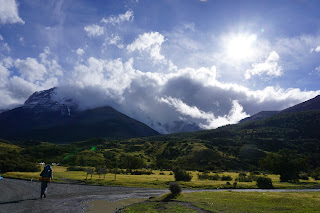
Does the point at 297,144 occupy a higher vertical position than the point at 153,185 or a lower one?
higher

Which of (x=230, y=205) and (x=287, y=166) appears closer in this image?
(x=230, y=205)

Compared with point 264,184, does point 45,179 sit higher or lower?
higher

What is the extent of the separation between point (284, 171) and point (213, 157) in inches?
2479

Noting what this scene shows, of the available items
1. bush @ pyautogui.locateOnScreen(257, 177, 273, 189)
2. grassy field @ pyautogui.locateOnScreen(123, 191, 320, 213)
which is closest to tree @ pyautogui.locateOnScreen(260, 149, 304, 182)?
bush @ pyautogui.locateOnScreen(257, 177, 273, 189)

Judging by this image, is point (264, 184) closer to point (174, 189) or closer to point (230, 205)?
point (174, 189)

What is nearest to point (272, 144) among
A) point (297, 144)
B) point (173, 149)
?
point (297, 144)

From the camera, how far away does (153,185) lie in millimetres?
40812

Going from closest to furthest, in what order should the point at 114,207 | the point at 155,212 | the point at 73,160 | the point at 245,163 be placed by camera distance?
the point at 155,212 → the point at 114,207 → the point at 73,160 → the point at 245,163

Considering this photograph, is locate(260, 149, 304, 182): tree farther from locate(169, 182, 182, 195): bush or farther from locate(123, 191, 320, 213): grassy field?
locate(169, 182, 182, 195): bush

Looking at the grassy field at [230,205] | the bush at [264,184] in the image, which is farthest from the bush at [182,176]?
the grassy field at [230,205]

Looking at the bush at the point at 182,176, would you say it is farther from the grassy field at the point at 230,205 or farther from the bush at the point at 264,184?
the grassy field at the point at 230,205

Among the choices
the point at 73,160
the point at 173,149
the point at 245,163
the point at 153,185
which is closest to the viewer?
the point at 153,185

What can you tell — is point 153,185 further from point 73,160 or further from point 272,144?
point 272,144

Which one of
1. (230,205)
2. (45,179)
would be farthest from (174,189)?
(45,179)
